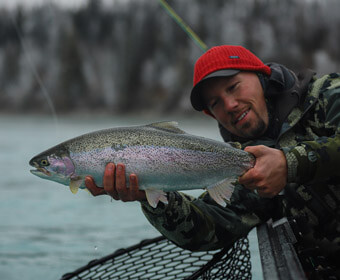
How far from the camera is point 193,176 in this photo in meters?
1.81

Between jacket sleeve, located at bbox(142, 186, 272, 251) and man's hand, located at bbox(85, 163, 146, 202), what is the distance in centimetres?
17

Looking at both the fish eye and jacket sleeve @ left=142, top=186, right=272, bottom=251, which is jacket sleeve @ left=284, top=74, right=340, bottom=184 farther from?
the fish eye

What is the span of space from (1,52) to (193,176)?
1805 inches

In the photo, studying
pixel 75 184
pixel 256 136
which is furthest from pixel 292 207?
pixel 75 184

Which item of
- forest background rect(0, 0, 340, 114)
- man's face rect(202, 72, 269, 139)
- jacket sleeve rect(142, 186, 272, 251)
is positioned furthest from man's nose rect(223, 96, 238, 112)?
forest background rect(0, 0, 340, 114)

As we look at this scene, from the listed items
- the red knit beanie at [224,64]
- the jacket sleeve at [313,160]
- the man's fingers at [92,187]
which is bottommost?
the jacket sleeve at [313,160]

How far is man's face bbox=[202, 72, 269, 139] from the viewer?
7.77 feet

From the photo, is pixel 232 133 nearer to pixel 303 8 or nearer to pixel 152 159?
pixel 152 159

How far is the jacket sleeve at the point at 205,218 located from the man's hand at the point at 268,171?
50cm

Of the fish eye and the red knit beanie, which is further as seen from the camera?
the red knit beanie

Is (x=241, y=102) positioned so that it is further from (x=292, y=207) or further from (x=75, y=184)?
(x=75, y=184)

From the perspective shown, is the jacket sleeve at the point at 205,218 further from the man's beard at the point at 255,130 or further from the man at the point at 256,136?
the man's beard at the point at 255,130

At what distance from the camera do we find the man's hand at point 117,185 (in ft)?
5.86

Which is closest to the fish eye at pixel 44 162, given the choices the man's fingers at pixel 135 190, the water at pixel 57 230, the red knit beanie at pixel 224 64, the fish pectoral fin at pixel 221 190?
the man's fingers at pixel 135 190
